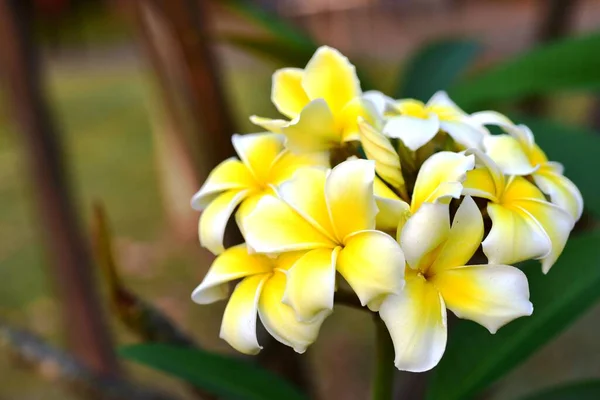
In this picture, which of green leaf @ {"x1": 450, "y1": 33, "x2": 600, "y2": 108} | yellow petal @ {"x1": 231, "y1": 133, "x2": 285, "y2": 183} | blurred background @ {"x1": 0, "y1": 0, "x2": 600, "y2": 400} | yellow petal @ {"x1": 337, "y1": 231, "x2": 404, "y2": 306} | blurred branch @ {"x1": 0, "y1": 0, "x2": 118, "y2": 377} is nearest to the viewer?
yellow petal @ {"x1": 337, "y1": 231, "x2": 404, "y2": 306}

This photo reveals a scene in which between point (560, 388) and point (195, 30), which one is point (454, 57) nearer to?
point (195, 30)

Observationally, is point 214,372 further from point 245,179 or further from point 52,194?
point 52,194

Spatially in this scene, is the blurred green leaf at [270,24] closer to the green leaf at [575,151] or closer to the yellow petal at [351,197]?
the green leaf at [575,151]

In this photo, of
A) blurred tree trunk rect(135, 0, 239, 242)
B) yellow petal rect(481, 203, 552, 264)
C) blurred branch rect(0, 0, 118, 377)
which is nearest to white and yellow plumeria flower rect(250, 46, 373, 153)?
yellow petal rect(481, 203, 552, 264)

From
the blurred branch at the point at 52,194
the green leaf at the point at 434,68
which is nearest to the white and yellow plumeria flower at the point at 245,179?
the green leaf at the point at 434,68

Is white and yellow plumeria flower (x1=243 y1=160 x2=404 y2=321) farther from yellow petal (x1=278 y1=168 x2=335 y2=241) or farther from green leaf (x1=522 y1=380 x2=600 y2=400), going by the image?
green leaf (x1=522 y1=380 x2=600 y2=400)
